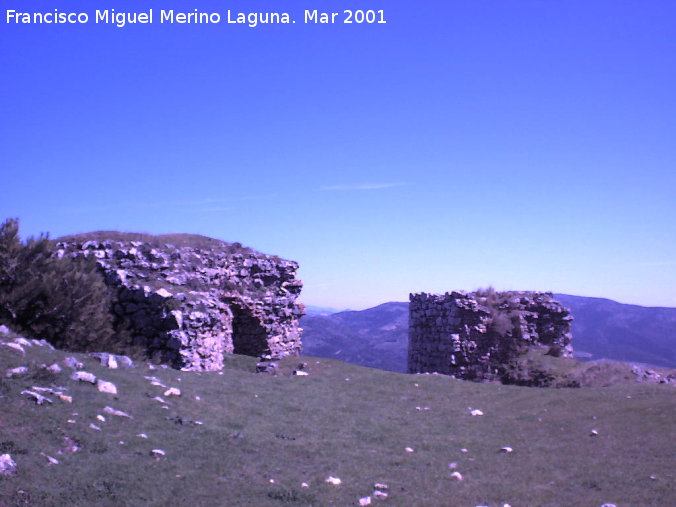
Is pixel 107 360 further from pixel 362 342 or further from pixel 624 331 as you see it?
pixel 624 331

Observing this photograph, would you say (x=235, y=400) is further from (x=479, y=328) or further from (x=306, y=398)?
(x=479, y=328)

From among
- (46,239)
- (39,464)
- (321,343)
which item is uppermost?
(46,239)

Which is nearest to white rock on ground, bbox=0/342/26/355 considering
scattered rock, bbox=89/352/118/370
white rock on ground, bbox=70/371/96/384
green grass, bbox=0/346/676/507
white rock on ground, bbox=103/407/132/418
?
green grass, bbox=0/346/676/507

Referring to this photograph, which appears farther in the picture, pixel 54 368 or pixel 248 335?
pixel 248 335

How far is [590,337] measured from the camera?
2108 inches

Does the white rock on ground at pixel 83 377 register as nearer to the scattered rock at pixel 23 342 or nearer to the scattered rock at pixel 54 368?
the scattered rock at pixel 54 368

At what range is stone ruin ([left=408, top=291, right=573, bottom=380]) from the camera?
70.8ft

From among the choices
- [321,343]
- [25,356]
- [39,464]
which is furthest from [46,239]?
[321,343]

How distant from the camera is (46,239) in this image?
14.2 meters

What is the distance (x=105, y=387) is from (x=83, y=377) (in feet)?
1.25

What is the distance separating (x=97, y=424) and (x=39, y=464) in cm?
158

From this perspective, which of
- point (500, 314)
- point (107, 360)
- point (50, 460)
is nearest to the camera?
point (50, 460)

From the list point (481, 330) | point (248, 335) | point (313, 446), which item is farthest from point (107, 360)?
point (481, 330)

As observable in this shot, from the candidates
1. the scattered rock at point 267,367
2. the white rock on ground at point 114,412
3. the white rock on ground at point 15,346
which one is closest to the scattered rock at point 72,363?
the white rock on ground at point 15,346
